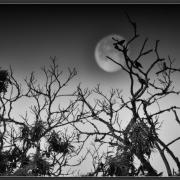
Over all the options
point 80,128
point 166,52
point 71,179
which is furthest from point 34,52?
point 71,179

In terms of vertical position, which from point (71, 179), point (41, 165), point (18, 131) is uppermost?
point (18, 131)

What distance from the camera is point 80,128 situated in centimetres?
434

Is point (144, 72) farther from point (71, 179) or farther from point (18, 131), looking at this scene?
point (71, 179)

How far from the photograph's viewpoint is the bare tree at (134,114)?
12.3 feet

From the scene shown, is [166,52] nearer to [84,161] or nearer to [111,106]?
[111,106]

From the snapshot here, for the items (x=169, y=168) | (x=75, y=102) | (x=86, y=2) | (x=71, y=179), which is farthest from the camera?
(x=75, y=102)

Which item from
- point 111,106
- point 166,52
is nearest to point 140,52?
point 166,52

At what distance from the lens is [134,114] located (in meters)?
4.14

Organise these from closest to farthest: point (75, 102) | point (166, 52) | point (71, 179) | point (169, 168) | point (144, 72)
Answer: point (71, 179)
point (169, 168)
point (166, 52)
point (144, 72)
point (75, 102)

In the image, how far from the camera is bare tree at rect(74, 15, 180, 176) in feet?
12.3

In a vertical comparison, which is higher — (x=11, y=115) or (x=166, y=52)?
(x=166, y=52)

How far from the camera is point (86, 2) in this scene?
8.29 ft

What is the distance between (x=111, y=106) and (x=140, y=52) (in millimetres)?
937

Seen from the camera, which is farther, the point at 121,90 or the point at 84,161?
the point at 121,90
